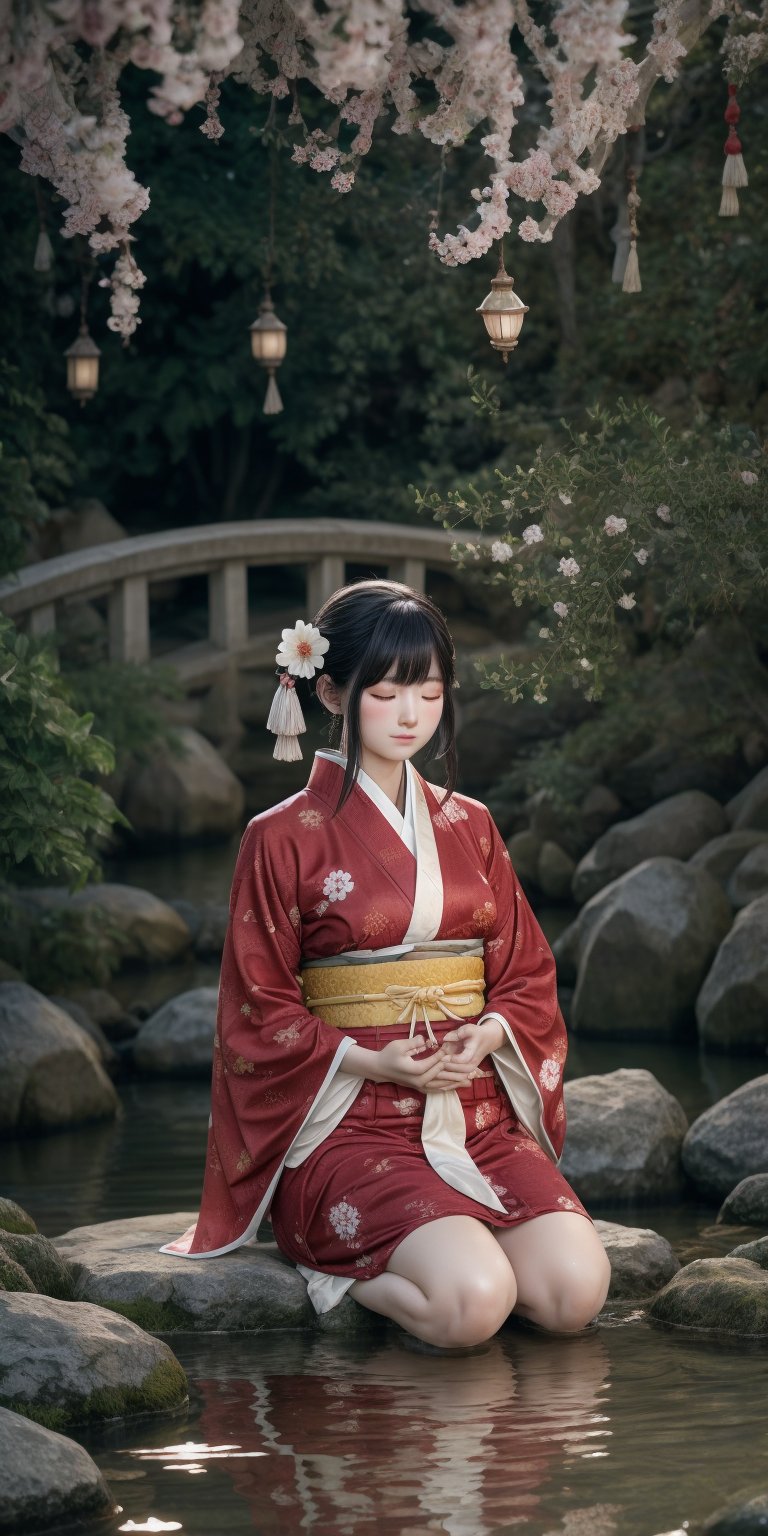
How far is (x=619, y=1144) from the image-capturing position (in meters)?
7.50

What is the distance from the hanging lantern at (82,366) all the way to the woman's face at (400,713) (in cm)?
810

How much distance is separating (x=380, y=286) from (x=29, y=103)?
1312 centimetres

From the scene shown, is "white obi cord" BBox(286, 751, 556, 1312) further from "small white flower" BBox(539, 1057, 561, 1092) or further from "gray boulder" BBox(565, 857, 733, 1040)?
"gray boulder" BBox(565, 857, 733, 1040)

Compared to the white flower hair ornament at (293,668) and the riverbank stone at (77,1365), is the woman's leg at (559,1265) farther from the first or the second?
the white flower hair ornament at (293,668)

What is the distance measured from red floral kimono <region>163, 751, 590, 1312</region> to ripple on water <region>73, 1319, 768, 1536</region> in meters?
0.35

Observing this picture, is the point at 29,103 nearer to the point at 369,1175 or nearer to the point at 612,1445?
the point at 369,1175

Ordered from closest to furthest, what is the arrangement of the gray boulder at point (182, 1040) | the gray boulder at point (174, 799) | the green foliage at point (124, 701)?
the gray boulder at point (182, 1040) < the green foliage at point (124, 701) < the gray boulder at point (174, 799)

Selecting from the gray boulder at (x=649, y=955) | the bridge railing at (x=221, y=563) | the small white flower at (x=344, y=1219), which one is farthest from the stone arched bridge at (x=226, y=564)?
the small white flower at (x=344, y=1219)

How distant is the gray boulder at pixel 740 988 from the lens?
9648 millimetres

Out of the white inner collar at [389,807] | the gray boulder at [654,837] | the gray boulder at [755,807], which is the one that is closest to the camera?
the white inner collar at [389,807]

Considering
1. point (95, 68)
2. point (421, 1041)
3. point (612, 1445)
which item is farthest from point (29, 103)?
point (612, 1445)

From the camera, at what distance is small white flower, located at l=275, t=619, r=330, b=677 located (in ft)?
19.4

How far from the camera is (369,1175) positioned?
18.8ft

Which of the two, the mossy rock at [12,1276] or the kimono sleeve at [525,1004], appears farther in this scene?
the kimono sleeve at [525,1004]
